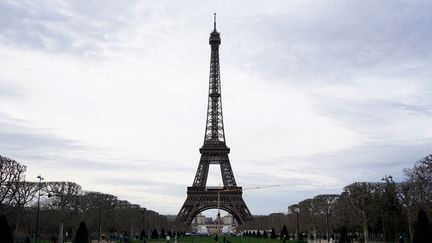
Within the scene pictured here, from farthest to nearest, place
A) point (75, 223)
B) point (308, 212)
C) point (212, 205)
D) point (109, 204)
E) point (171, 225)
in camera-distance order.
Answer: point (171, 225), point (212, 205), point (308, 212), point (109, 204), point (75, 223)

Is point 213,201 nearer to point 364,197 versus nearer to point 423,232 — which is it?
point 364,197

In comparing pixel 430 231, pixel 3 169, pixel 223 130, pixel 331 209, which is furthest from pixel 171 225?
pixel 430 231

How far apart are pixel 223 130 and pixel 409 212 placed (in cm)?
5795

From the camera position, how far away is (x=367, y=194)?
216 ft

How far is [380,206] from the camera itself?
65.1 m

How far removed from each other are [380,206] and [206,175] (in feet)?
149

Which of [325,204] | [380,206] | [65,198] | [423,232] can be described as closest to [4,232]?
[423,232]

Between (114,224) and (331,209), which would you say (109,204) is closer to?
(114,224)

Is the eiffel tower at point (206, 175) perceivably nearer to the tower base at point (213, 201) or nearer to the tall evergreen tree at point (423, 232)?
the tower base at point (213, 201)

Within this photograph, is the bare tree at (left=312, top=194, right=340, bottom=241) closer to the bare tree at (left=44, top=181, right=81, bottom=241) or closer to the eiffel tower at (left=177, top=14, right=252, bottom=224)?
the eiffel tower at (left=177, top=14, right=252, bottom=224)

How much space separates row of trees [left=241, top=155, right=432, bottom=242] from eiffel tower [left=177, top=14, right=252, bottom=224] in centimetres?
1680

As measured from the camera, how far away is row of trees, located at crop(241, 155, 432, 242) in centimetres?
5259

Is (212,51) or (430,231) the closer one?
(430,231)

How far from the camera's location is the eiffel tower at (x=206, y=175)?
328ft
